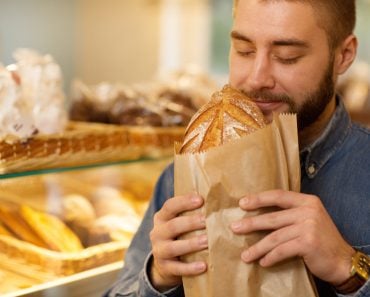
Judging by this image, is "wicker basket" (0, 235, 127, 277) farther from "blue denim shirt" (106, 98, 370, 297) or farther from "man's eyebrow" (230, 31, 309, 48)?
"man's eyebrow" (230, 31, 309, 48)

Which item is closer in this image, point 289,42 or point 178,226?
point 178,226

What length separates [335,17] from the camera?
61.5 inches

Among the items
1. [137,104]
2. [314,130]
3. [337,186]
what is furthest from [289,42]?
[137,104]

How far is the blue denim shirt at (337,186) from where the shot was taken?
1.47 m

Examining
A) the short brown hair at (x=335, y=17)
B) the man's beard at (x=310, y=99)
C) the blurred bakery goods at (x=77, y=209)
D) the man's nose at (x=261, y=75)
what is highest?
the short brown hair at (x=335, y=17)

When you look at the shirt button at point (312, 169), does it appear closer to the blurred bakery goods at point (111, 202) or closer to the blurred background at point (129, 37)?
the blurred bakery goods at point (111, 202)

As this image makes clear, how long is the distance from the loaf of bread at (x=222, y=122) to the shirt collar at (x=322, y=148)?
360 millimetres

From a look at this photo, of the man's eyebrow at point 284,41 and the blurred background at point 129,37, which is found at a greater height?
the man's eyebrow at point 284,41

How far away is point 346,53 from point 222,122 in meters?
0.63

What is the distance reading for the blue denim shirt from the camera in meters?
1.47

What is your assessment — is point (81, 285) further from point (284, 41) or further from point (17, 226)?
point (284, 41)

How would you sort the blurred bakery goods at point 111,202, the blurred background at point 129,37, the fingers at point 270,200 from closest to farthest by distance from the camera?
the fingers at point 270,200, the blurred bakery goods at point 111,202, the blurred background at point 129,37

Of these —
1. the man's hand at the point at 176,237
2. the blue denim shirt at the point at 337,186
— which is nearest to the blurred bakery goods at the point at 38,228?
the blue denim shirt at the point at 337,186

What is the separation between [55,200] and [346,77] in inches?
134
